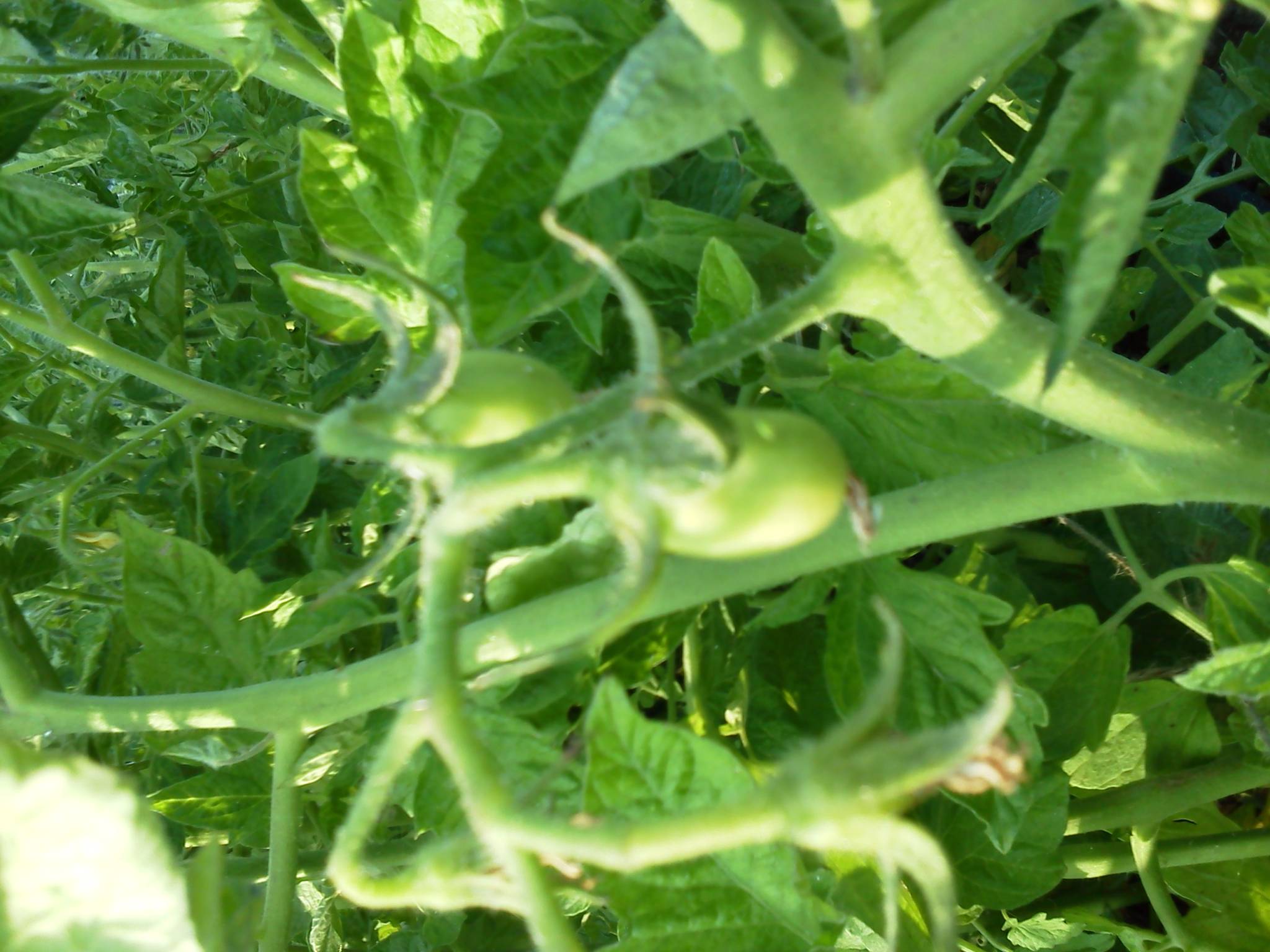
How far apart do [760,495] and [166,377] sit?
72 cm

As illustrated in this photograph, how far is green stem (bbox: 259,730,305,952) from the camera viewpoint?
2.95 ft

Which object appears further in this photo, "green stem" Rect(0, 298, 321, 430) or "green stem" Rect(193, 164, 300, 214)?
"green stem" Rect(193, 164, 300, 214)

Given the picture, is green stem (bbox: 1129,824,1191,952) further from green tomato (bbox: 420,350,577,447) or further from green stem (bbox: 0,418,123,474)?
green stem (bbox: 0,418,123,474)

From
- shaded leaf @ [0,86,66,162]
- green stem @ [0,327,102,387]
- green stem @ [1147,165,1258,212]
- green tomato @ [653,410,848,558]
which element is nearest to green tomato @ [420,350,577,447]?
green tomato @ [653,410,848,558]

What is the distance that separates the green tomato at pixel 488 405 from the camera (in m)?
0.50

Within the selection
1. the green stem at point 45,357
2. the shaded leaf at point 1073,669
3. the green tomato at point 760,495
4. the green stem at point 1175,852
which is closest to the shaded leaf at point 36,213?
the green stem at point 45,357

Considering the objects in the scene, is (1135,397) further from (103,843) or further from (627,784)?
(103,843)

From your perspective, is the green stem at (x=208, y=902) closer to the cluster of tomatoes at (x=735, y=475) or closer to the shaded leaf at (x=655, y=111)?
the cluster of tomatoes at (x=735, y=475)

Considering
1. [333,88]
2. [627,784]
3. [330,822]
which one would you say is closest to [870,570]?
[627,784]

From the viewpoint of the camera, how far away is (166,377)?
3.21ft

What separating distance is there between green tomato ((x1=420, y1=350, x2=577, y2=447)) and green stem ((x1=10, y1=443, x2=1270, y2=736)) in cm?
14

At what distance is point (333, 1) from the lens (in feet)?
3.24

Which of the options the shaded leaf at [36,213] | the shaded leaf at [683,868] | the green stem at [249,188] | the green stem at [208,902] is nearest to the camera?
the green stem at [208,902]

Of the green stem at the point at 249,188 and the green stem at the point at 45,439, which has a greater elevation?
the green stem at the point at 249,188
